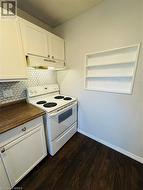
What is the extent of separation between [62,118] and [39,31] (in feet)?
4.88

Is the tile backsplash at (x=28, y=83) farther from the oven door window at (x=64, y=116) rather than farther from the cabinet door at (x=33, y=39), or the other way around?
the oven door window at (x=64, y=116)

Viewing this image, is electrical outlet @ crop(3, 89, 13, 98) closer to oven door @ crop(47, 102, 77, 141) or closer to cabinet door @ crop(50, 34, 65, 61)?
oven door @ crop(47, 102, 77, 141)

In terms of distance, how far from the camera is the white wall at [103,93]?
1.34 m

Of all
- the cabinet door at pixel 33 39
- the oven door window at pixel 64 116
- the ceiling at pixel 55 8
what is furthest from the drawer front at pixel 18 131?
the ceiling at pixel 55 8

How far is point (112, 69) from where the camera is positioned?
5.36 feet

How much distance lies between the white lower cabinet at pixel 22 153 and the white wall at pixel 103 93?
1072 mm

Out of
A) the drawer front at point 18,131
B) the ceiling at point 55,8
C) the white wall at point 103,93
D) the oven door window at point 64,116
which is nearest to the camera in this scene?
the drawer front at point 18,131

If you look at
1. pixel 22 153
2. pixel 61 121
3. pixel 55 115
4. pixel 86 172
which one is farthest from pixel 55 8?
pixel 86 172

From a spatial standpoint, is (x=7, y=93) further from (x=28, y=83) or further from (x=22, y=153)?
(x=22, y=153)

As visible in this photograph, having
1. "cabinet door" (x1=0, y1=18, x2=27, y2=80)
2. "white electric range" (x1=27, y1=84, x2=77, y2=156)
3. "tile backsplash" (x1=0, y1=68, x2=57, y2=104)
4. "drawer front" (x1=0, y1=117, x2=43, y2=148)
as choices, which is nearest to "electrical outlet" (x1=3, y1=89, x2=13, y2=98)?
"tile backsplash" (x1=0, y1=68, x2=57, y2=104)

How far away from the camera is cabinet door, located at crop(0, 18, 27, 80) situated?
1155mm

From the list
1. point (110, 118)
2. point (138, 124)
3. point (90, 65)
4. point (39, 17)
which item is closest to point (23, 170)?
point (110, 118)

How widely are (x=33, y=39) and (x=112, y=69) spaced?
1344 millimetres

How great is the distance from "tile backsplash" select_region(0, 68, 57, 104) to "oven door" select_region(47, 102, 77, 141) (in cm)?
75
